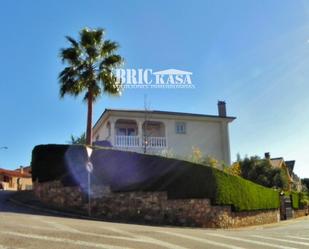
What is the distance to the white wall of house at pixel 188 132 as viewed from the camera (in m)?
38.9

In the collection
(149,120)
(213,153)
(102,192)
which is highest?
(149,120)

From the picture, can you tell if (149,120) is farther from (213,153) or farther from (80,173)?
(80,173)

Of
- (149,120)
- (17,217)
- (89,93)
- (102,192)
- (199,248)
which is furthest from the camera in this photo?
(149,120)

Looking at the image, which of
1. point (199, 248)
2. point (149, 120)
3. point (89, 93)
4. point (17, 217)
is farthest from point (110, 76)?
point (199, 248)

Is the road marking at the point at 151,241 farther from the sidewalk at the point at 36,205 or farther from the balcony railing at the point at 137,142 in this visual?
the balcony railing at the point at 137,142

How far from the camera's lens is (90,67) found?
30094 mm

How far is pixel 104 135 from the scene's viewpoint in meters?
A: 41.7

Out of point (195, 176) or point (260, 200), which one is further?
point (260, 200)

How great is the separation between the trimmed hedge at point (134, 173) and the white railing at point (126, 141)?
39.7ft

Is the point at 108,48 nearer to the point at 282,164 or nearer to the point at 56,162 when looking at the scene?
the point at 56,162

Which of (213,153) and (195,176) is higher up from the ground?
(213,153)

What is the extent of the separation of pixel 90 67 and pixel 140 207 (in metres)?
10.7

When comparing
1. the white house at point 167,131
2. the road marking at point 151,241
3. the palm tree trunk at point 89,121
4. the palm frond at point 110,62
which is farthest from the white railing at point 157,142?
the road marking at point 151,241

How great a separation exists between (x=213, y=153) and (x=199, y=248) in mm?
28455
